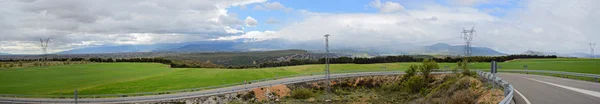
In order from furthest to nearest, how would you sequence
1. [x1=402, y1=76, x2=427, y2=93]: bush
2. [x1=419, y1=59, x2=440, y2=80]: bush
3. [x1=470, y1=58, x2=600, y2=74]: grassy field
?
[x1=419, y1=59, x2=440, y2=80]: bush
[x1=402, y1=76, x2=427, y2=93]: bush
[x1=470, y1=58, x2=600, y2=74]: grassy field

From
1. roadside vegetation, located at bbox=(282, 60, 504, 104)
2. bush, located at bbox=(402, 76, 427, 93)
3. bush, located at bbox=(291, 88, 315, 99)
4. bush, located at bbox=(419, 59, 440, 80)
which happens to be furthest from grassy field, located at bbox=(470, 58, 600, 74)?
bush, located at bbox=(291, 88, 315, 99)

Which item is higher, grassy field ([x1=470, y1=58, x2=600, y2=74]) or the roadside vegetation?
grassy field ([x1=470, y1=58, x2=600, y2=74])

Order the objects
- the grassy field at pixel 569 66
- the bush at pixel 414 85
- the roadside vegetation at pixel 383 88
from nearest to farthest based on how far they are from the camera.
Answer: the roadside vegetation at pixel 383 88 → the grassy field at pixel 569 66 → the bush at pixel 414 85

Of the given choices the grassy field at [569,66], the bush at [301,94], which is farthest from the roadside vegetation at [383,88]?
the grassy field at [569,66]

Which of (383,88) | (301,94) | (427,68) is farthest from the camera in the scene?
(383,88)

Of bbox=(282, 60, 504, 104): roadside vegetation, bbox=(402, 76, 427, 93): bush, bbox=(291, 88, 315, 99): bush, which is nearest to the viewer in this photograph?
bbox=(282, 60, 504, 104): roadside vegetation

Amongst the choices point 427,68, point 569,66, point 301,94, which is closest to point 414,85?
point 427,68

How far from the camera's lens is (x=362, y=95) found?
53875 mm

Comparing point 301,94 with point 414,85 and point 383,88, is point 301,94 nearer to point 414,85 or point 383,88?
point 383,88

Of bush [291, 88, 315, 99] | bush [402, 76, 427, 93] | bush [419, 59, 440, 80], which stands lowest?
bush [291, 88, 315, 99]

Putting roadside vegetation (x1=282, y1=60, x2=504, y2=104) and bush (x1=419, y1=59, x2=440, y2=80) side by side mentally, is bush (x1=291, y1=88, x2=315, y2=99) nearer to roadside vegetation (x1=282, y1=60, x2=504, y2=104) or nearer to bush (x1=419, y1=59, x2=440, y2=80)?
roadside vegetation (x1=282, y1=60, x2=504, y2=104)

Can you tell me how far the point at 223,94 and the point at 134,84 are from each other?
1707cm

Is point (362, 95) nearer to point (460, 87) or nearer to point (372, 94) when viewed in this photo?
point (372, 94)

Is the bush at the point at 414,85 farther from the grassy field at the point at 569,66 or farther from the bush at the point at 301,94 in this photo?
the grassy field at the point at 569,66
